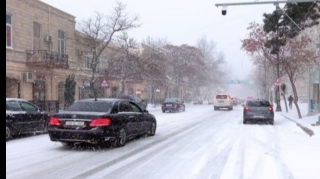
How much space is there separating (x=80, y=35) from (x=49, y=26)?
591cm

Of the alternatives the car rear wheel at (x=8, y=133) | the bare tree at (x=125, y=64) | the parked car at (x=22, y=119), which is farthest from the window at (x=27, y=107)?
the bare tree at (x=125, y=64)

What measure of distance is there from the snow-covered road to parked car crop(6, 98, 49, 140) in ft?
1.54

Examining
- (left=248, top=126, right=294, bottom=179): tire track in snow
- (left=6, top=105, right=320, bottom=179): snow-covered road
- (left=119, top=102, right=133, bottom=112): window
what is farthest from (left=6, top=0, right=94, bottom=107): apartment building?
(left=248, top=126, right=294, bottom=179): tire track in snow

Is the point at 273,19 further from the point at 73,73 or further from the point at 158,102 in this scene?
the point at 158,102

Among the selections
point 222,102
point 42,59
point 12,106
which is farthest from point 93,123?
point 222,102

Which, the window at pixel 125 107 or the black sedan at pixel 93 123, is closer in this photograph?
the black sedan at pixel 93 123

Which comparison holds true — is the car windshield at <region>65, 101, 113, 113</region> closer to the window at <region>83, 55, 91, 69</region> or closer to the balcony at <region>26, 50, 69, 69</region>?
the balcony at <region>26, 50, 69, 69</region>


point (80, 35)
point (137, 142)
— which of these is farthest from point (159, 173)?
point (80, 35)

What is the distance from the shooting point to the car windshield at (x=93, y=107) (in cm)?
1200

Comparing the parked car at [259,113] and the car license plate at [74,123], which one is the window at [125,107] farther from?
the parked car at [259,113]

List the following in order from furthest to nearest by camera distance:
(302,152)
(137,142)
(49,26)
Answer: (49,26)
(137,142)
(302,152)

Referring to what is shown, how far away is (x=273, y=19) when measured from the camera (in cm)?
2520

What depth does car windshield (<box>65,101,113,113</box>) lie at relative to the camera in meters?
12.0

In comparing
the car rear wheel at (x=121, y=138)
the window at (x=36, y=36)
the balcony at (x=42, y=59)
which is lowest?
the car rear wheel at (x=121, y=138)
